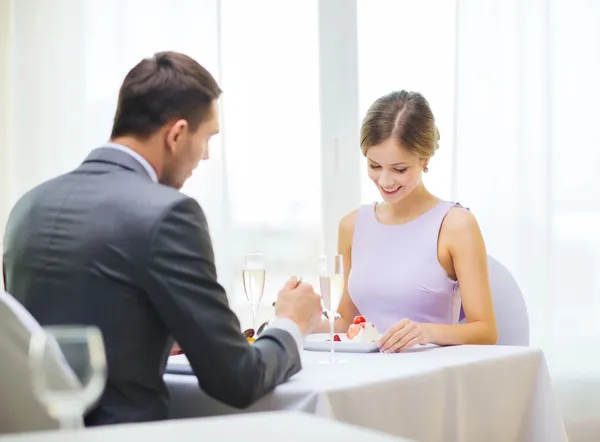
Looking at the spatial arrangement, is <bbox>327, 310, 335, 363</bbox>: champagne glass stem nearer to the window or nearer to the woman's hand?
the woman's hand

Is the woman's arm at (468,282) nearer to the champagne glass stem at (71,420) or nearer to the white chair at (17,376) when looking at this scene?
the white chair at (17,376)

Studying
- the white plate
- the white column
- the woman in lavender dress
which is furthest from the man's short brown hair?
the white column

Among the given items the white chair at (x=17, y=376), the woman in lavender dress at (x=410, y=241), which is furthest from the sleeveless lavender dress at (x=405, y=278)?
the white chair at (x=17, y=376)

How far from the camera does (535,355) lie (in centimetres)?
229

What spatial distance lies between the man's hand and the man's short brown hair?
1.33 ft

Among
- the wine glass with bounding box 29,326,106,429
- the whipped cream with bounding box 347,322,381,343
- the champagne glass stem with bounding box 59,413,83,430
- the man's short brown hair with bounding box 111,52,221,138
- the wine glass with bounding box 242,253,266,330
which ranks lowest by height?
the whipped cream with bounding box 347,322,381,343

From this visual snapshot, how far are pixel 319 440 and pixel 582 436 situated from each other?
265 centimetres

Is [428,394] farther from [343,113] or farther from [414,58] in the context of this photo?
[343,113]

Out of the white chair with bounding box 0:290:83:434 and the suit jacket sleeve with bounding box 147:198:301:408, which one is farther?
the suit jacket sleeve with bounding box 147:198:301:408

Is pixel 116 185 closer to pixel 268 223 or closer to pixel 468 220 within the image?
pixel 468 220

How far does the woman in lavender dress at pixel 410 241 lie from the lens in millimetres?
2857

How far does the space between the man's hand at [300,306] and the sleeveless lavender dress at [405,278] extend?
3.09 ft

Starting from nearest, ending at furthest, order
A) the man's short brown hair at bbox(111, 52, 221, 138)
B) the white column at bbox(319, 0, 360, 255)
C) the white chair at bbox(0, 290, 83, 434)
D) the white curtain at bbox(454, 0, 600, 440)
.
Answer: the white chair at bbox(0, 290, 83, 434) < the man's short brown hair at bbox(111, 52, 221, 138) < the white curtain at bbox(454, 0, 600, 440) < the white column at bbox(319, 0, 360, 255)

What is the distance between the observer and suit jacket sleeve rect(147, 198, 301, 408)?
1.72m
